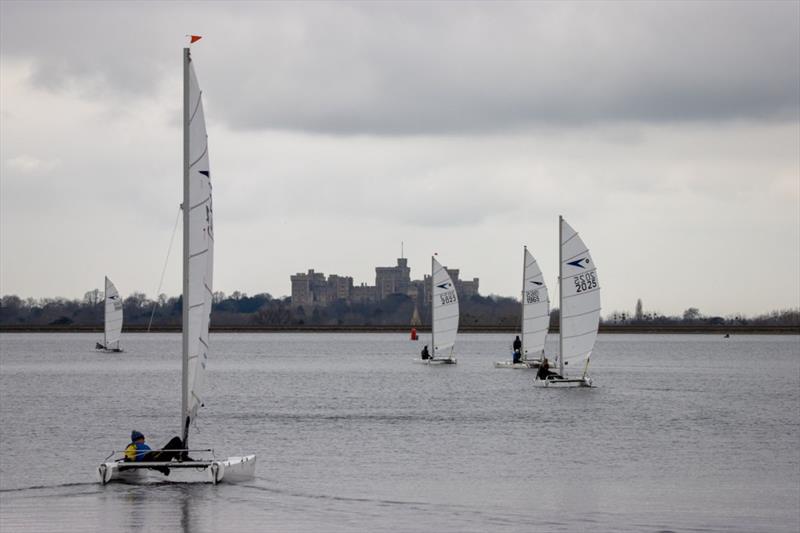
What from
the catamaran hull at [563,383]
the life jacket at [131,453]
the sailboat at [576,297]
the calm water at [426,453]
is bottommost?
the calm water at [426,453]

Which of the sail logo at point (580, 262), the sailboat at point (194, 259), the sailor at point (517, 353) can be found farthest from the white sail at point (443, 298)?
the sailboat at point (194, 259)

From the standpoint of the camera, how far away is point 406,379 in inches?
3009

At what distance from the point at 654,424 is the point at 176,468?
24334mm

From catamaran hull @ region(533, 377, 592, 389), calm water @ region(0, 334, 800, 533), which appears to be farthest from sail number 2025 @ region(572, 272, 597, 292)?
calm water @ region(0, 334, 800, 533)

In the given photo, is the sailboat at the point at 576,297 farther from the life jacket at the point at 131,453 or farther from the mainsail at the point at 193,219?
the mainsail at the point at 193,219

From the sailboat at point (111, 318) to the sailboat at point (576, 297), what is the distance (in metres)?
60.1

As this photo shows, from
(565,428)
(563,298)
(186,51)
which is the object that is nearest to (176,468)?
(186,51)

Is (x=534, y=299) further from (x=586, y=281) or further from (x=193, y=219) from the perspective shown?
(x=193, y=219)

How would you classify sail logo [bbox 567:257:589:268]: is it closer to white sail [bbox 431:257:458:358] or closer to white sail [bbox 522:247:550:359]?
white sail [bbox 522:247:550:359]

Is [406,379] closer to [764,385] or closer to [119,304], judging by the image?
[764,385]

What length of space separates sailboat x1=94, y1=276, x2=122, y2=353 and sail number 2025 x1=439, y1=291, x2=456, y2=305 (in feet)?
134

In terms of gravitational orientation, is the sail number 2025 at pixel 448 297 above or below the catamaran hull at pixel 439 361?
above

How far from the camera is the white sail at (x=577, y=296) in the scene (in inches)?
2304

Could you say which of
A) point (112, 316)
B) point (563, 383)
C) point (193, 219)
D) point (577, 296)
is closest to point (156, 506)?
point (193, 219)
